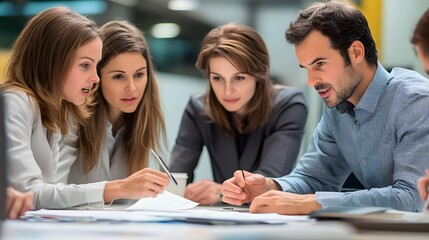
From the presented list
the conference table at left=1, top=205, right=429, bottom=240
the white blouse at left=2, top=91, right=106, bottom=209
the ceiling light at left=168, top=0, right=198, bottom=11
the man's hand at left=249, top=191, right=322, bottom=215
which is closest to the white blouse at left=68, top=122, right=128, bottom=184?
the white blouse at left=2, top=91, right=106, bottom=209

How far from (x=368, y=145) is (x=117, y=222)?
3.39 ft

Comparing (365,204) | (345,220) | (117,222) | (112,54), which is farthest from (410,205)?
(112,54)

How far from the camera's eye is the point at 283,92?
2.93m

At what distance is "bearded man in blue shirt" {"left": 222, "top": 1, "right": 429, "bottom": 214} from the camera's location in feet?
6.40

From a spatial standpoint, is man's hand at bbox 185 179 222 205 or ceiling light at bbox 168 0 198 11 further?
ceiling light at bbox 168 0 198 11

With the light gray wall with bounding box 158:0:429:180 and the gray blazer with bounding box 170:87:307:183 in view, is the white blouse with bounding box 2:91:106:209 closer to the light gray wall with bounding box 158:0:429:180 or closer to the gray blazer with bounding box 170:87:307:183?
the gray blazer with bounding box 170:87:307:183

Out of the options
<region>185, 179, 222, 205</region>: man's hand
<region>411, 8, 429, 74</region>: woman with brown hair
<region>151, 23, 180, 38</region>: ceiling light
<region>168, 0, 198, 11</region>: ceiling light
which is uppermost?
<region>168, 0, 198, 11</region>: ceiling light

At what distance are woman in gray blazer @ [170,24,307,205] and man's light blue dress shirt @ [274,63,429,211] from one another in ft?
0.99

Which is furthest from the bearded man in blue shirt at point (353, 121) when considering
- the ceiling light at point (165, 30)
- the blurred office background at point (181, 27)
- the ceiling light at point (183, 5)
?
the ceiling light at point (183, 5)

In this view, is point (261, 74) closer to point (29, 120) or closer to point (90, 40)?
point (90, 40)

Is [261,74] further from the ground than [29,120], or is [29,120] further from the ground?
[261,74]

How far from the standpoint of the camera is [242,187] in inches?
83.8

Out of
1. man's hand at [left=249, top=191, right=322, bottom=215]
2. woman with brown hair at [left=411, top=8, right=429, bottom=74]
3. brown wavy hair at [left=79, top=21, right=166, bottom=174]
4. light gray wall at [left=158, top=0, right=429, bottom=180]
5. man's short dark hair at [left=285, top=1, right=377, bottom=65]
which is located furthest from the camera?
light gray wall at [left=158, top=0, right=429, bottom=180]

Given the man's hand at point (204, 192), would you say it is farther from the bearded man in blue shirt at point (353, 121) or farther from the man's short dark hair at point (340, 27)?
the man's short dark hair at point (340, 27)
